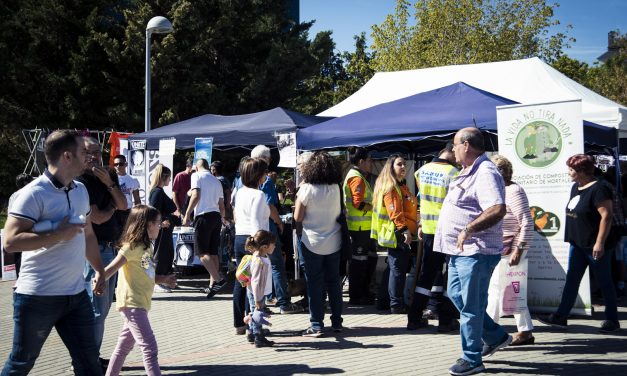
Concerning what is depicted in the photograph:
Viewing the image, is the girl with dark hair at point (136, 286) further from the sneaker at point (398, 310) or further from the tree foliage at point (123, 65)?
the tree foliage at point (123, 65)

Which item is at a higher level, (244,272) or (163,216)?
(163,216)

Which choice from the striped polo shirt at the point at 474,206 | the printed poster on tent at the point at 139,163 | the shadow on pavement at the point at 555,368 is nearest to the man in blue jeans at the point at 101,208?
the striped polo shirt at the point at 474,206

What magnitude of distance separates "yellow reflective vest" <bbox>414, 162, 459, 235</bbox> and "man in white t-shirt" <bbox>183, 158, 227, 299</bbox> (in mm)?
3759

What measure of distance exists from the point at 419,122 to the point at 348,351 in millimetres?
3666

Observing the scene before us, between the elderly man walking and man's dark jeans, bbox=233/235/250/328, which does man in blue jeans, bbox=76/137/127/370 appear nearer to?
man's dark jeans, bbox=233/235/250/328

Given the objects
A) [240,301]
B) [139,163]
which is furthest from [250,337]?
[139,163]

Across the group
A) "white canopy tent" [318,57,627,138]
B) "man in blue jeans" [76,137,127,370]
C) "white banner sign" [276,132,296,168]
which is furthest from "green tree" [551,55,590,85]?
"man in blue jeans" [76,137,127,370]

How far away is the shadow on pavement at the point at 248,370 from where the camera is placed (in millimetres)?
5609

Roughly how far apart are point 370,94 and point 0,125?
1847cm

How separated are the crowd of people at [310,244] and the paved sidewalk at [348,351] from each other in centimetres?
21

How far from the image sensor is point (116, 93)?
27.4 metres

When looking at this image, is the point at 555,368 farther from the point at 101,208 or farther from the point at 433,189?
the point at 101,208

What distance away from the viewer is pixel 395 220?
7.77m

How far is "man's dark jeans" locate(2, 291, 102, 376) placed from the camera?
3863mm
